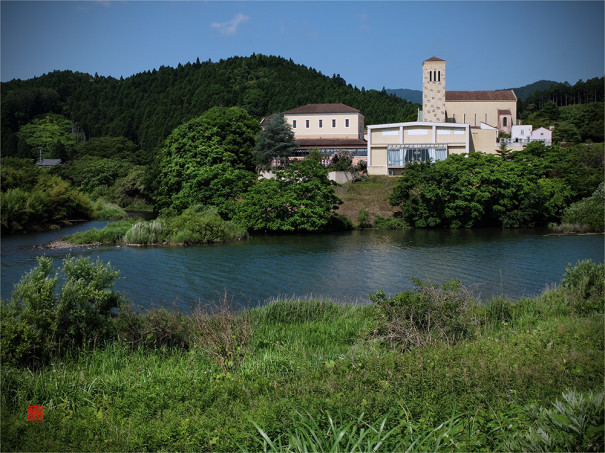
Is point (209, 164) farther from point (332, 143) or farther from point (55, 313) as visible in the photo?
point (55, 313)

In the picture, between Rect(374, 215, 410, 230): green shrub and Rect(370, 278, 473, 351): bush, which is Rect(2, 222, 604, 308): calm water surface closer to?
Rect(374, 215, 410, 230): green shrub

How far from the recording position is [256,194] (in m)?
35.5

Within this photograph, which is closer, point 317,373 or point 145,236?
point 317,373

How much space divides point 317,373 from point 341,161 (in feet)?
142

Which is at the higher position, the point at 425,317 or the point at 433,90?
the point at 433,90

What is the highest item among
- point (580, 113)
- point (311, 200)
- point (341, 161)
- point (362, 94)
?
point (362, 94)

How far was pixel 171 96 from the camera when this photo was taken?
99625 millimetres

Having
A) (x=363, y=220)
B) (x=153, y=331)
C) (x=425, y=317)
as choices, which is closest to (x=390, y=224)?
(x=363, y=220)

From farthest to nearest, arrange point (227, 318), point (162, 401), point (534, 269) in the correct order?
point (534, 269) → point (227, 318) → point (162, 401)

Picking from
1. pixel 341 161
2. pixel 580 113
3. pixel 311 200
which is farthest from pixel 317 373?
pixel 580 113

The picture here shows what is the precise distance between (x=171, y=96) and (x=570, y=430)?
101881 mm

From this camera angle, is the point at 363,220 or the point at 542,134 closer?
the point at 363,220

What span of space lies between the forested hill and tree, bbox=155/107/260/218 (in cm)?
3126

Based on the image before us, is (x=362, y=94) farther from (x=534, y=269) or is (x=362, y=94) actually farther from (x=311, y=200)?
(x=534, y=269)
